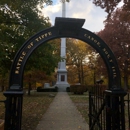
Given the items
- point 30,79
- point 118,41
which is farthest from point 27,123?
point 118,41

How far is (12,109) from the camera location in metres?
4.04

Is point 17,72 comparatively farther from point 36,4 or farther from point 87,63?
point 87,63

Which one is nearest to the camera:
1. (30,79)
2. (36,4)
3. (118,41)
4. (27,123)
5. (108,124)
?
(108,124)

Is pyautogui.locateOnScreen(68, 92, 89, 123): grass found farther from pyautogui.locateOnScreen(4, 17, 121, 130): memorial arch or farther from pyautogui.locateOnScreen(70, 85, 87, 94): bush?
pyautogui.locateOnScreen(70, 85, 87, 94): bush

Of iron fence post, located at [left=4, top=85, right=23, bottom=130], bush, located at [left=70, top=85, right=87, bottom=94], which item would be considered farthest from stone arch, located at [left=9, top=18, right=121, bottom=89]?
bush, located at [left=70, top=85, right=87, bottom=94]

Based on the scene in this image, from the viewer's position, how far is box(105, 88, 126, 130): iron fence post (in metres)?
4.27

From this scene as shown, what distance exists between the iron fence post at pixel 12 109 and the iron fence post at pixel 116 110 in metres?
2.06

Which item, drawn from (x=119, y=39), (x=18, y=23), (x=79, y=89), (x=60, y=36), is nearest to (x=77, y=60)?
(x=119, y=39)

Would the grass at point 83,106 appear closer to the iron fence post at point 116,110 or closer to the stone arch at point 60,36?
the iron fence post at point 116,110

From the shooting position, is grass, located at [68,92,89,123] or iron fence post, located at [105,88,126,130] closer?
iron fence post, located at [105,88,126,130]

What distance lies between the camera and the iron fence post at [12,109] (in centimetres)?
397

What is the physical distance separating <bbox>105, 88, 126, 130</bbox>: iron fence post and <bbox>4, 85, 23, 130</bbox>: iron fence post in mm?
2059

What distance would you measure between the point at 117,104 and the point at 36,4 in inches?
269

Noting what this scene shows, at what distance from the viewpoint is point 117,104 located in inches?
171
